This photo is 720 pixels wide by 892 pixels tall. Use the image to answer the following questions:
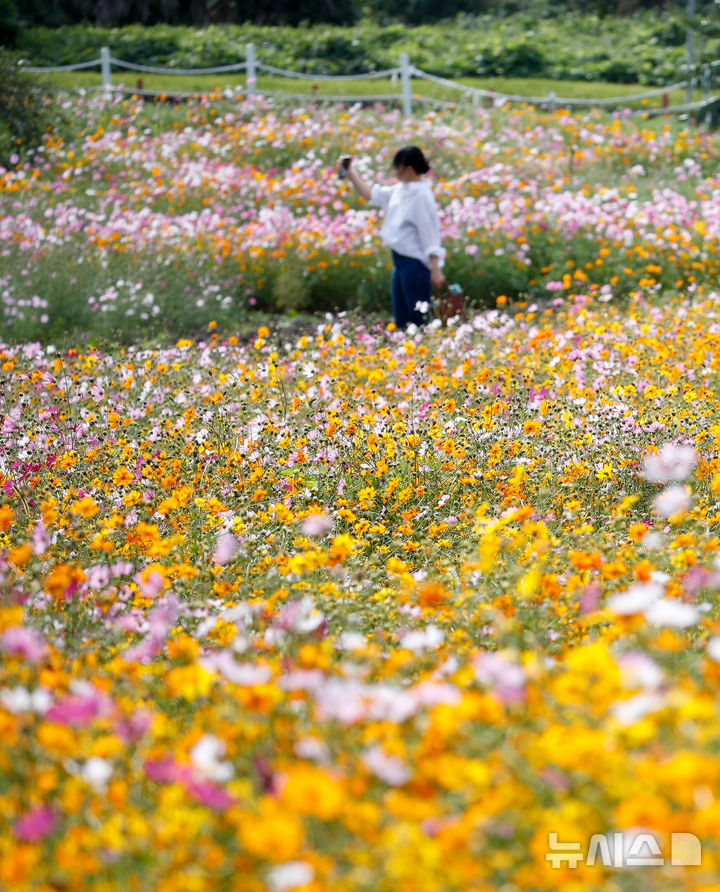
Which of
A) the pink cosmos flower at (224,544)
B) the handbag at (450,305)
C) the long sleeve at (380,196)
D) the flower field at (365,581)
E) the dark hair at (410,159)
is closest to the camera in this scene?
the flower field at (365,581)

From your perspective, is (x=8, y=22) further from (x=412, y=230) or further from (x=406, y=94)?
(x=412, y=230)

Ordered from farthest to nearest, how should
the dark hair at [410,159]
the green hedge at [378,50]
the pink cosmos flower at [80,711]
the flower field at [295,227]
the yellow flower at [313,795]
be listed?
the green hedge at [378,50] < the flower field at [295,227] < the dark hair at [410,159] < the pink cosmos flower at [80,711] < the yellow flower at [313,795]

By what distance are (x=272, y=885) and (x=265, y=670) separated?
1.30 ft

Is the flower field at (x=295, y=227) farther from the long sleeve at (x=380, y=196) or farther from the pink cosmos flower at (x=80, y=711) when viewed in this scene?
the pink cosmos flower at (x=80, y=711)

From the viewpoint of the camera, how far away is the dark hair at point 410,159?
707 centimetres

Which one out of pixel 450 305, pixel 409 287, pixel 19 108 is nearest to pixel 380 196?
pixel 409 287

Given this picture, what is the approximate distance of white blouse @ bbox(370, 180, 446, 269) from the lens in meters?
7.21

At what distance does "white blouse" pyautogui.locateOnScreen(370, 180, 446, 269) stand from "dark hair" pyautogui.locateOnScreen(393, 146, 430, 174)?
0.43ft

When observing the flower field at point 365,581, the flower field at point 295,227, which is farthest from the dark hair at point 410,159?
the flower field at point 295,227

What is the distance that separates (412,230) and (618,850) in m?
6.31

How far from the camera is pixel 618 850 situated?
1.46 metres

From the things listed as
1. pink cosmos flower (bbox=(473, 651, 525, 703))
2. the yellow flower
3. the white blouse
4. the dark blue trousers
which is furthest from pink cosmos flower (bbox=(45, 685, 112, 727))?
the dark blue trousers

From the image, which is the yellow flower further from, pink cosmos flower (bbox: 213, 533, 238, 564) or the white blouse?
the white blouse

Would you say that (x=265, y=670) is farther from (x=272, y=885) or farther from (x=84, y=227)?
(x=84, y=227)
